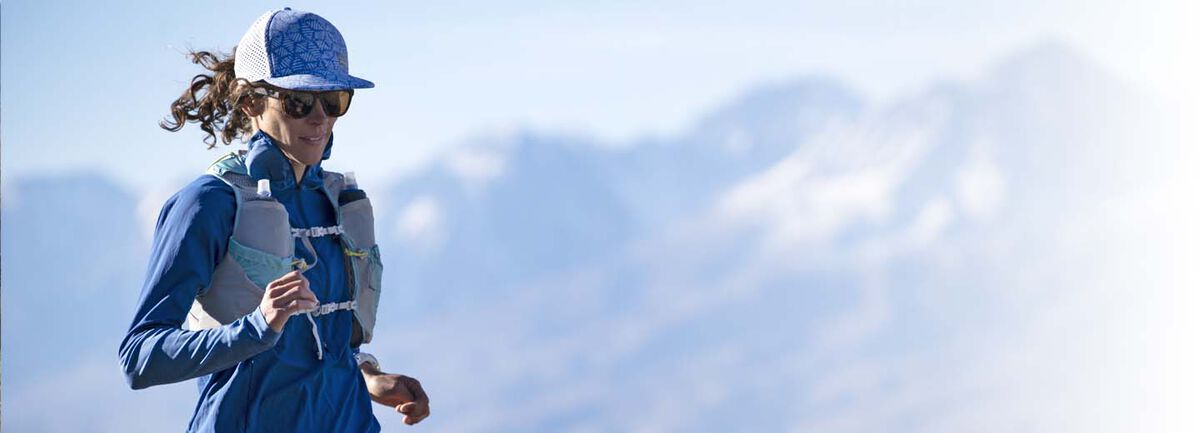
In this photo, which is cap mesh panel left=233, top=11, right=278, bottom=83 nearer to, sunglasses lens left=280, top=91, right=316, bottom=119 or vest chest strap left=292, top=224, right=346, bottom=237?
sunglasses lens left=280, top=91, right=316, bottom=119

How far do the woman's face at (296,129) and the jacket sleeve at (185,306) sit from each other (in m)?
0.23

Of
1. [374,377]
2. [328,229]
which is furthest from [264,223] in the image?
[374,377]

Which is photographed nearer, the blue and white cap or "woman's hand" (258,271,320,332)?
"woman's hand" (258,271,320,332)

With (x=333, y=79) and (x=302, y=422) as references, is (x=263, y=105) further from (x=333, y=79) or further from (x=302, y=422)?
(x=302, y=422)

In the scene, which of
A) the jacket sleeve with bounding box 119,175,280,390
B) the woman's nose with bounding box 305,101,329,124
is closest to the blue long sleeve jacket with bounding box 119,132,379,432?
the jacket sleeve with bounding box 119,175,280,390

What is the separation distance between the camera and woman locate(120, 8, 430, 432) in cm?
308

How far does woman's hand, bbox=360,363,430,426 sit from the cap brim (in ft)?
2.39

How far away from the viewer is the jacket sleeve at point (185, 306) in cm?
304

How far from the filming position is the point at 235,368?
11.0 ft

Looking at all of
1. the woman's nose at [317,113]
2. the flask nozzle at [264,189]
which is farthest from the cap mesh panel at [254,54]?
the flask nozzle at [264,189]

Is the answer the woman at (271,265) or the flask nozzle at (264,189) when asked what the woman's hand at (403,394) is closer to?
the woman at (271,265)

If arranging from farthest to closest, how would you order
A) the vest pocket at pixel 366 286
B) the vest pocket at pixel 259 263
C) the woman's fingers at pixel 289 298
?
the vest pocket at pixel 366 286
the vest pocket at pixel 259 263
the woman's fingers at pixel 289 298

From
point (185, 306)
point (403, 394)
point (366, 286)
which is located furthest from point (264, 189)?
point (403, 394)

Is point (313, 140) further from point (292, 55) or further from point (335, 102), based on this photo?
point (292, 55)
